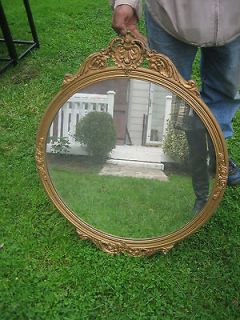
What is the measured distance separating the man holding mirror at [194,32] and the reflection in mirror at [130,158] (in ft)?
0.13

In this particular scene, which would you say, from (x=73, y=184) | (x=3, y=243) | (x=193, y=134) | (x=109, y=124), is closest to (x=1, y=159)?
(x=3, y=243)

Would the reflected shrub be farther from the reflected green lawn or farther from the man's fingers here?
the man's fingers

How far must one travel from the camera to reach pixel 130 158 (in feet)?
6.51

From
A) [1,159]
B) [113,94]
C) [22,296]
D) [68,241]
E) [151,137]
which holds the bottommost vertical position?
[22,296]

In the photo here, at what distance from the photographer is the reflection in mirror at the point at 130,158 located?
1.91 metres

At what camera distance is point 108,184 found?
206 centimetres

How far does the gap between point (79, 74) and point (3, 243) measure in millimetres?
875

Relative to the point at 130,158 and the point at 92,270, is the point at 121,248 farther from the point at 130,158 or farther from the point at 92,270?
the point at 130,158

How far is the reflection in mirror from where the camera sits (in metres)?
1.91

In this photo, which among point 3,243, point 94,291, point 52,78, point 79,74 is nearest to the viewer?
point 79,74

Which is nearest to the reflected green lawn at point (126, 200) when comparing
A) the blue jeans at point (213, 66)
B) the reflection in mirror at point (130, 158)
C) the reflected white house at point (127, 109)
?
the reflection in mirror at point (130, 158)

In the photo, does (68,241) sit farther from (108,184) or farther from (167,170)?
(167,170)

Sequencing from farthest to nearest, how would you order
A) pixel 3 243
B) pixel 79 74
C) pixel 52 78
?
pixel 52 78 < pixel 3 243 < pixel 79 74

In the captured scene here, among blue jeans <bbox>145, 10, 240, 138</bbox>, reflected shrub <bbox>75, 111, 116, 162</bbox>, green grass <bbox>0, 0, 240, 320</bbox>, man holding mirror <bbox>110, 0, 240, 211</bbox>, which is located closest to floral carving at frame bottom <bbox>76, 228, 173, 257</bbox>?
A: green grass <bbox>0, 0, 240, 320</bbox>
